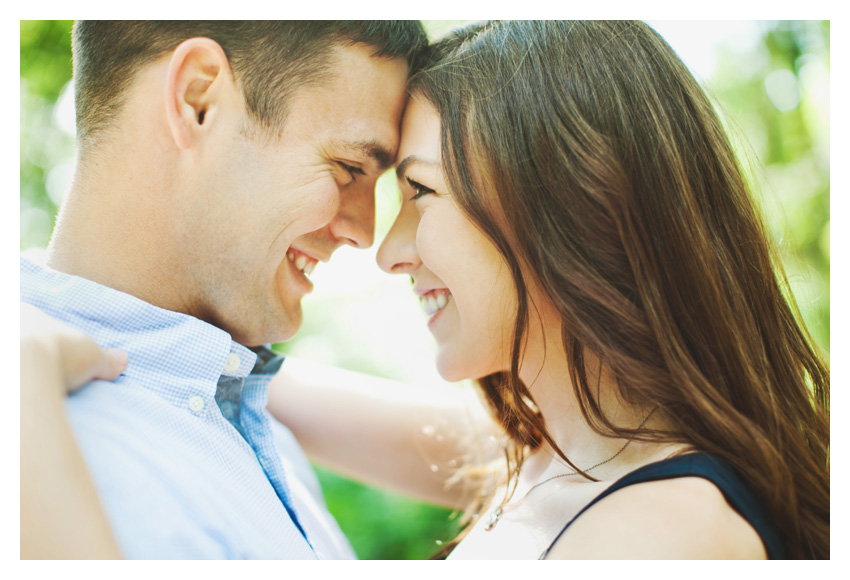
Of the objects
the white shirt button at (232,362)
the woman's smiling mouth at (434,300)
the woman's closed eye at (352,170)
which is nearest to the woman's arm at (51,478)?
the white shirt button at (232,362)

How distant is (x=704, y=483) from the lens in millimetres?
1065

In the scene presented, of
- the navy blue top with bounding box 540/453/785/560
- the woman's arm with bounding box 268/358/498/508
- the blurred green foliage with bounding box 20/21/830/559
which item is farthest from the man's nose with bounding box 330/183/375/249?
the navy blue top with bounding box 540/453/785/560

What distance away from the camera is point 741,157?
145cm

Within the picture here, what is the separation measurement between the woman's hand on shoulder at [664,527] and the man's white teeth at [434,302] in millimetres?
680

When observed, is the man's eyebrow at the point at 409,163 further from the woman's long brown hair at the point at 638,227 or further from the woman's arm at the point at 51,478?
the woman's arm at the point at 51,478

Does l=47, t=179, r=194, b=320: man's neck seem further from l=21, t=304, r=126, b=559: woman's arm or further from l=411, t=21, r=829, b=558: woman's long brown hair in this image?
l=411, t=21, r=829, b=558: woman's long brown hair

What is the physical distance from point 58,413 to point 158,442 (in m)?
0.26

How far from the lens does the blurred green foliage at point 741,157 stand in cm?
154

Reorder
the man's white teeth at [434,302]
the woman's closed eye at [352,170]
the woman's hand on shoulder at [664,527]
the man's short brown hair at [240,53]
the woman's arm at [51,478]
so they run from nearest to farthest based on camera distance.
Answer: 1. the woman's arm at [51,478]
2. the woman's hand on shoulder at [664,527]
3. the man's short brown hair at [240,53]
4. the woman's closed eye at [352,170]
5. the man's white teeth at [434,302]

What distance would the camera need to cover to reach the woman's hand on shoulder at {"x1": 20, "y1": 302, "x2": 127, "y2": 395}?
93cm

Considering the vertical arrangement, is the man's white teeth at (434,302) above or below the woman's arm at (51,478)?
below

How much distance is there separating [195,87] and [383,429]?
1162mm

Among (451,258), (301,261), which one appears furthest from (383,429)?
(451,258)
